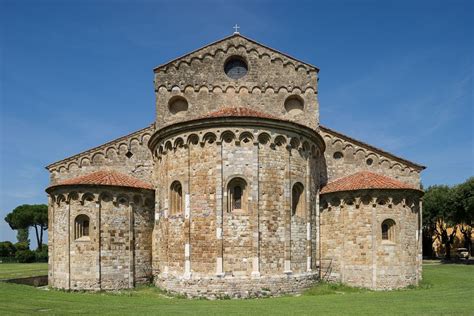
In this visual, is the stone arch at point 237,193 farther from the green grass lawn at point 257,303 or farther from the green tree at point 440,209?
the green tree at point 440,209

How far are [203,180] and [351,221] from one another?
8116 mm

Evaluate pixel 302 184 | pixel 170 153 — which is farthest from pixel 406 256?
pixel 170 153

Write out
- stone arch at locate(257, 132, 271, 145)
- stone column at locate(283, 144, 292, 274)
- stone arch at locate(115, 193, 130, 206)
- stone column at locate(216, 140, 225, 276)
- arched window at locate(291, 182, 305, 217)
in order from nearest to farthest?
1. stone column at locate(216, 140, 225, 276)
2. stone column at locate(283, 144, 292, 274)
3. stone arch at locate(257, 132, 271, 145)
4. arched window at locate(291, 182, 305, 217)
5. stone arch at locate(115, 193, 130, 206)

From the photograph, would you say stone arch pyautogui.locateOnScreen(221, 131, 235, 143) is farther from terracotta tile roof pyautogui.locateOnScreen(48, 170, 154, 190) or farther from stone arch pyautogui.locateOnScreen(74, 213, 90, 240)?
stone arch pyautogui.locateOnScreen(74, 213, 90, 240)

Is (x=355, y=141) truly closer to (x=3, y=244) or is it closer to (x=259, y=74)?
(x=259, y=74)

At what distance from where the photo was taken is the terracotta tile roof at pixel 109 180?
21.2 metres

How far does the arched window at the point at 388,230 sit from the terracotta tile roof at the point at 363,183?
5.81 ft

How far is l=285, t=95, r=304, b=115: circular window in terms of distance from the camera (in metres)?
24.4

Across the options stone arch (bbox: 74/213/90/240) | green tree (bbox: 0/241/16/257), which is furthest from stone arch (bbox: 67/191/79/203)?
green tree (bbox: 0/241/16/257)

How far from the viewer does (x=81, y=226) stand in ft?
69.5

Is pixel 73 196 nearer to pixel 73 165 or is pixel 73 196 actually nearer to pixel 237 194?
pixel 73 165

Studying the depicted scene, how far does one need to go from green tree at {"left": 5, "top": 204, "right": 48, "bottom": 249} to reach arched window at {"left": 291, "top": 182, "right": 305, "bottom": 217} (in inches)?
2379

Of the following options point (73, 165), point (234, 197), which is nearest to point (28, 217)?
point (73, 165)

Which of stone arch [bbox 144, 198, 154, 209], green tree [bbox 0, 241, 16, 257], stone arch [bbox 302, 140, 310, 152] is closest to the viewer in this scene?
stone arch [bbox 302, 140, 310, 152]
